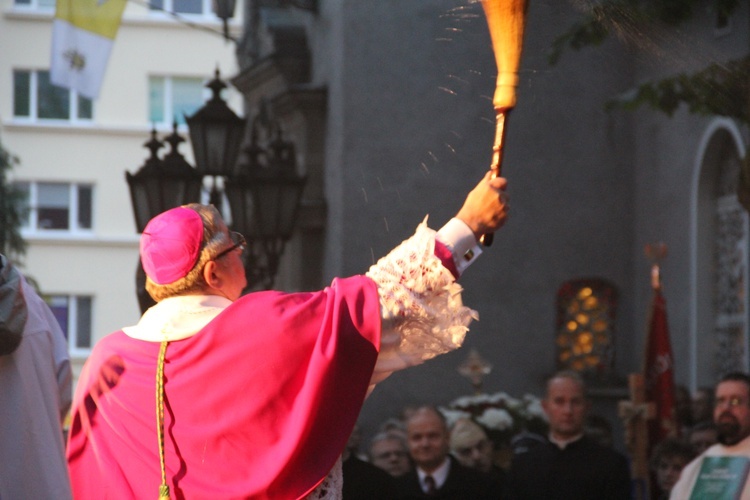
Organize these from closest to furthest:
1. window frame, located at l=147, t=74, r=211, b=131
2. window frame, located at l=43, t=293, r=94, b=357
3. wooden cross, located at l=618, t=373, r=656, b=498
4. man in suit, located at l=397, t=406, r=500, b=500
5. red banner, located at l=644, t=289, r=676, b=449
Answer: man in suit, located at l=397, t=406, r=500, b=500, wooden cross, located at l=618, t=373, r=656, b=498, red banner, located at l=644, t=289, r=676, b=449, window frame, located at l=43, t=293, r=94, b=357, window frame, located at l=147, t=74, r=211, b=131

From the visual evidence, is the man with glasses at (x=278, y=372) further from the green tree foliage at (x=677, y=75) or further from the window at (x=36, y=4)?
the window at (x=36, y=4)

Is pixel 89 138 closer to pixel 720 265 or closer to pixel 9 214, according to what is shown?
pixel 9 214

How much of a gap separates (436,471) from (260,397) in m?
4.75

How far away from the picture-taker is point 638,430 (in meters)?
9.87

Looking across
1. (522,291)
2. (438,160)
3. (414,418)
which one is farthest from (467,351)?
(414,418)

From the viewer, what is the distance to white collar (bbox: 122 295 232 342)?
186 inches

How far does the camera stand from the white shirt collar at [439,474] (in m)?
9.12

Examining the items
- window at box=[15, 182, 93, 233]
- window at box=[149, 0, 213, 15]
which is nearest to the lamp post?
window at box=[15, 182, 93, 233]

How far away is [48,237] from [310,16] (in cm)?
1786

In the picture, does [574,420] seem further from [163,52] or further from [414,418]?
[163,52]

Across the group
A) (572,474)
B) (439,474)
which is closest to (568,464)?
(572,474)

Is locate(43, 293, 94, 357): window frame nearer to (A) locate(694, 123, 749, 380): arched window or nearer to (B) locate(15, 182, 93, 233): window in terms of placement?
(B) locate(15, 182, 93, 233): window

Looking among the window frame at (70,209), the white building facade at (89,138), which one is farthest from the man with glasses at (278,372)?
the window frame at (70,209)

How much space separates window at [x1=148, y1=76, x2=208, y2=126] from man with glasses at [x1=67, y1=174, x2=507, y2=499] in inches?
1193
